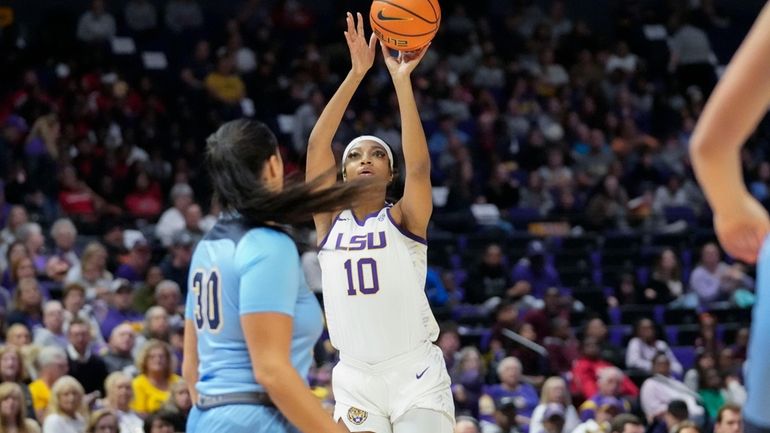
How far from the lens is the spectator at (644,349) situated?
42.5ft

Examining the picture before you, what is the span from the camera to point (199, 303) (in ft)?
12.0

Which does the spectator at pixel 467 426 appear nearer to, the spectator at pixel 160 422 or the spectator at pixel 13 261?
→ the spectator at pixel 160 422

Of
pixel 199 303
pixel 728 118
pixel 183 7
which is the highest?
pixel 728 118

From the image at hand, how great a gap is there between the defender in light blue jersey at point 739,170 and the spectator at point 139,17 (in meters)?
15.6

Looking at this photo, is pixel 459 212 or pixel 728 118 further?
pixel 459 212

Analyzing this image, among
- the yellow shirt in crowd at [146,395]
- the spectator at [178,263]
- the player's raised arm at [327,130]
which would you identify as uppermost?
the player's raised arm at [327,130]

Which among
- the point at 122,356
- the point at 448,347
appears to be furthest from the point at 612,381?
the point at 122,356

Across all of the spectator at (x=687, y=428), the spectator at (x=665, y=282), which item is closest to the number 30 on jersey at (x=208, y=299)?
the spectator at (x=687, y=428)

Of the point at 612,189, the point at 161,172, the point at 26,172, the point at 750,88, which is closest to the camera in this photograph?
the point at 750,88

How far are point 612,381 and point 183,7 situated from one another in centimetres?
919

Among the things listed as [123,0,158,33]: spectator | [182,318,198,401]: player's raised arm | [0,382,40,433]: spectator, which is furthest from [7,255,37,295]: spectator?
[182,318,198,401]: player's raised arm

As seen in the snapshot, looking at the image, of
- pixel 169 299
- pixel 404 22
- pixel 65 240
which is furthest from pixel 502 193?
pixel 404 22

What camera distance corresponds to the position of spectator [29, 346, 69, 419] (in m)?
9.45

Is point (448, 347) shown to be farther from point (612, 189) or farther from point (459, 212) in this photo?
→ point (612, 189)
